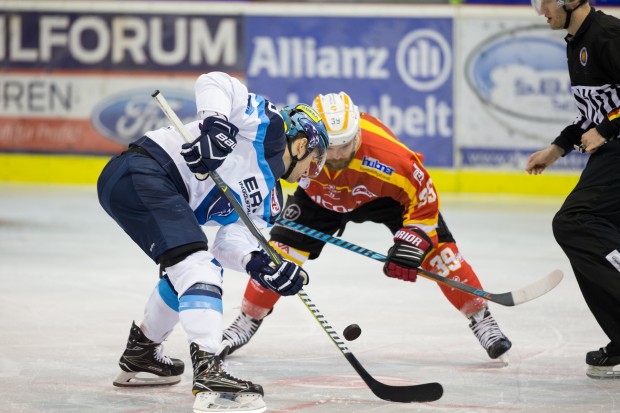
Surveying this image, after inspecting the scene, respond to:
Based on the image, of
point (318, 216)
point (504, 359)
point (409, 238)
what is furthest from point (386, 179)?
point (504, 359)

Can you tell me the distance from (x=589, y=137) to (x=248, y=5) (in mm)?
5993

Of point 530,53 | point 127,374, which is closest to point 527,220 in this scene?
point 530,53

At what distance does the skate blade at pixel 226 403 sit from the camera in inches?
122

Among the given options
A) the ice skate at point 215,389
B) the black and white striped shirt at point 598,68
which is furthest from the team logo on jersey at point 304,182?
the ice skate at point 215,389

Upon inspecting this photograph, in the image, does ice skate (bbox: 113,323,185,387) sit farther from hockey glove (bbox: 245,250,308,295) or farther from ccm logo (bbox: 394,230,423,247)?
ccm logo (bbox: 394,230,423,247)

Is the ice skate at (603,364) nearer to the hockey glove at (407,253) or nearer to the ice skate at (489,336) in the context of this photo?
the ice skate at (489,336)

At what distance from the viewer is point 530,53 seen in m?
9.04

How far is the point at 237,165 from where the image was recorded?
133 inches

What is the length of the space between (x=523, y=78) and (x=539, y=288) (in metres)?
5.48

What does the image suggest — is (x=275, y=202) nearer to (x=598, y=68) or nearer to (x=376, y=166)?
(x=376, y=166)

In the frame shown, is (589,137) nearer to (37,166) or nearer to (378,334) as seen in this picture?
(378,334)

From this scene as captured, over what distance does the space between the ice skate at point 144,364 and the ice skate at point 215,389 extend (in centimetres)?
52

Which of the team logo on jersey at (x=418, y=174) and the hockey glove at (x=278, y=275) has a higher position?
the team logo on jersey at (x=418, y=174)

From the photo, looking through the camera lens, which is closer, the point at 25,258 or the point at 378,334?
the point at 378,334
